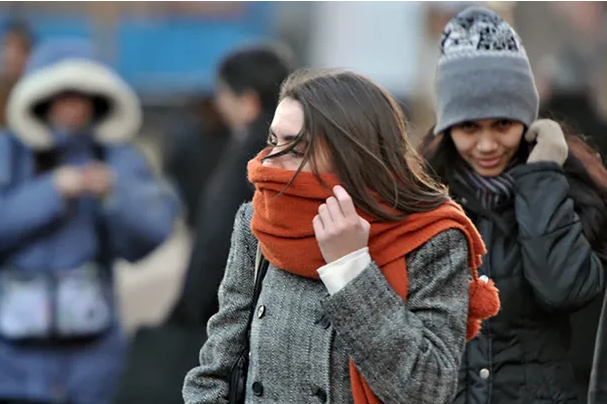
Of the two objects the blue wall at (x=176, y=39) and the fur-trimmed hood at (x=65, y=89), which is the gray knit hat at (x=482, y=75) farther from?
the blue wall at (x=176, y=39)

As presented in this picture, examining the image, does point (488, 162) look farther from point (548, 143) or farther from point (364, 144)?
point (364, 144)

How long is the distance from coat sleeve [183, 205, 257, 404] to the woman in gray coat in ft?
0.34

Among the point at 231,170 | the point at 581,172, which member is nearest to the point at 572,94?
the point at 231,170

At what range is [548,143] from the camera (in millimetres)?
3434

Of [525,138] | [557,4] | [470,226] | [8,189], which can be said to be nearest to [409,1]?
[557,4]

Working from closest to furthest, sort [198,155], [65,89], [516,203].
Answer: [516,203]
[65,89]
[198,155]

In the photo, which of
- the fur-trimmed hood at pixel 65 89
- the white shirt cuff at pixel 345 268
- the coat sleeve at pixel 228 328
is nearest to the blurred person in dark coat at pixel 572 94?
the fur-trimmed hood at pixel 65 89

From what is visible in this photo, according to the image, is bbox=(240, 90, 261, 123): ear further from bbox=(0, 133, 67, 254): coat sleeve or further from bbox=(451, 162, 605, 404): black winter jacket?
bbox=(451, 162, 605, 404): black winter jacket

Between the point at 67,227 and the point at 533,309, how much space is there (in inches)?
91.7

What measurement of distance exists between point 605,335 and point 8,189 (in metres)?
2.75

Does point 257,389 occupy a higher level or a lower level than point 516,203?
lower

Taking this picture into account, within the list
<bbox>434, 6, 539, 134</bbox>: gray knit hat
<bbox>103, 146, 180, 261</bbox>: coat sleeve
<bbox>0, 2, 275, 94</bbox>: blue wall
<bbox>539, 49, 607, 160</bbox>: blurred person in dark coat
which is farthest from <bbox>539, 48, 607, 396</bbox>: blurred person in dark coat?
<bbox>0, 2, 275, 94</bbox>: blue wall

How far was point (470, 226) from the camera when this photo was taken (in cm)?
268

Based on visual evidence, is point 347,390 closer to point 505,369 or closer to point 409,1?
point 505,369
